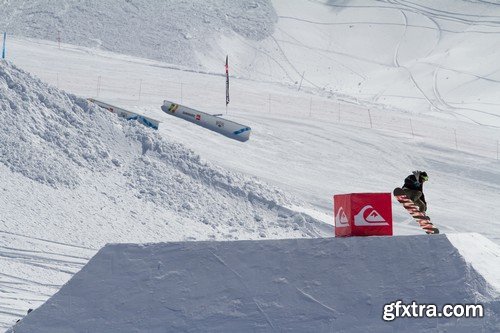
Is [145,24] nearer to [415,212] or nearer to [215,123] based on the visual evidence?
[215,123]

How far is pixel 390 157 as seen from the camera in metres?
28.1

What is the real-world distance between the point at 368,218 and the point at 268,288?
3.53 ft

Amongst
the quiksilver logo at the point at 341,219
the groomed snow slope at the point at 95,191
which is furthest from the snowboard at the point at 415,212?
the groomed snow slope at the point at 95,191

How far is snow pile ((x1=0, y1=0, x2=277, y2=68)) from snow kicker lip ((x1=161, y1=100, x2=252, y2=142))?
17.0 metres

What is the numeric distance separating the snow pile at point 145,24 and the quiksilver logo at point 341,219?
120ft

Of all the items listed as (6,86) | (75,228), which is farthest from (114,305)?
(6,86)

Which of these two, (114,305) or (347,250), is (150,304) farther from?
(347,250)

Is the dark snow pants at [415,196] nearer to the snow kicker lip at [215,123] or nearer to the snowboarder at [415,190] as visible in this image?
the snowboarder at [415,190]

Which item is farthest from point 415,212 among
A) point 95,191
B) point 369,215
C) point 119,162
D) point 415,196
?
point 119,162

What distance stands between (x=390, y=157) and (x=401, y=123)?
6.08 metres

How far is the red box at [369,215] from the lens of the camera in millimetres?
7672

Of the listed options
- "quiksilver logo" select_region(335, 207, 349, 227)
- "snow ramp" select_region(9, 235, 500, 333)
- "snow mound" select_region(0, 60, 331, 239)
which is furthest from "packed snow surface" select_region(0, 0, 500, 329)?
"quiksilver logo" select_region(335, 207, 349, 227)

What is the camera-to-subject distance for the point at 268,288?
736 cm

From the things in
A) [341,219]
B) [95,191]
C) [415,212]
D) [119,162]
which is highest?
[341,219]
